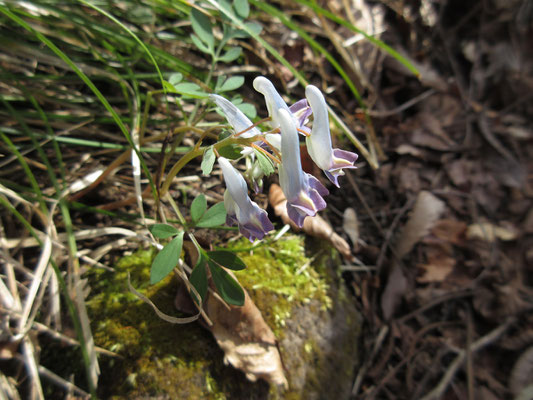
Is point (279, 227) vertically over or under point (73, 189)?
under

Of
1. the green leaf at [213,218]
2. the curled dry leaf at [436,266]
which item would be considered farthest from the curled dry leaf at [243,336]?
the curled dry leaf at [436,266]

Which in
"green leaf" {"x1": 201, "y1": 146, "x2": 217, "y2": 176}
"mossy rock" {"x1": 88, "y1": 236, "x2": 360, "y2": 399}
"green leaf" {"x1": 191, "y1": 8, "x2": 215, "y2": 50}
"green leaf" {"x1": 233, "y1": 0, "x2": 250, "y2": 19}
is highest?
"green leaf" {"x1": 233, "y1": 0, "x2": 250, "y2": 19}

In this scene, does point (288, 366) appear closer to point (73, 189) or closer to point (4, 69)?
point (73, 189)

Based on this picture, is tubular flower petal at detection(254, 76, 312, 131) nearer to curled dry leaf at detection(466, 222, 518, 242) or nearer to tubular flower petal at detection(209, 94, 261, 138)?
tubular flower petal at detection(209, 94, 261, 138)

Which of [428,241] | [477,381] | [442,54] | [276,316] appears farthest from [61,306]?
[442,54]

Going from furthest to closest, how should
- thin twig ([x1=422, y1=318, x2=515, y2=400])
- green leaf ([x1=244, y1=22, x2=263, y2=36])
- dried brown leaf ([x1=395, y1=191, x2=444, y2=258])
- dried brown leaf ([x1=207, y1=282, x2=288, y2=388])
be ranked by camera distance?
dried brown leaf ([x1=395, y1=191, x2=444, y2=258])
thin twig ([x1=422, y1=318, x2=515, y2=400])
green leaf ([x1=244, y1=22, x2=263, y2=36])
dried brown leaf ([x1=207, y1=282, x2=288, y2=388])

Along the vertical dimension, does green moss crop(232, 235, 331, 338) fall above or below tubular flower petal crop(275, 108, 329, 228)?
below

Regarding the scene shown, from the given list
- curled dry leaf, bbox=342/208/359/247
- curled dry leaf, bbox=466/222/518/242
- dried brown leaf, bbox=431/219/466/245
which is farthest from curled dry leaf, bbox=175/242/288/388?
curled dry leaf, bbox=466/222/518/242
